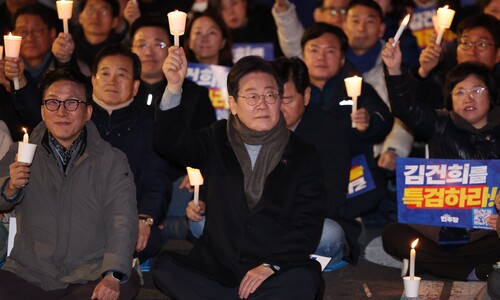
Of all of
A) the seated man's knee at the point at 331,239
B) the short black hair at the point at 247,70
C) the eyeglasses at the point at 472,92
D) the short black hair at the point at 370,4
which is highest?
the short black hair at the point at 370,4

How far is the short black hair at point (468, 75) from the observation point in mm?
7035

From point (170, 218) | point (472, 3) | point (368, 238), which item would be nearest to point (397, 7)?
point (472, 3)

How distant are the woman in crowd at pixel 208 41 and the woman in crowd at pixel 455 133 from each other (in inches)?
77.7

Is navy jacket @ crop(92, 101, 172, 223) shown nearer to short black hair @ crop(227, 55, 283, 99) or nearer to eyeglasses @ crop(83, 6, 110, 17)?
short black hair @ crop(227, 55, 283, 99)

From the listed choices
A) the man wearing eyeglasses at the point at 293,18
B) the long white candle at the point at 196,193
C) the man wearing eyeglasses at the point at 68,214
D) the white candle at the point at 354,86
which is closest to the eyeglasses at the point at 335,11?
the man wearing eyeglasses at the point at 293,18

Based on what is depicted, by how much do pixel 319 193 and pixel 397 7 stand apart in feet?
13.6

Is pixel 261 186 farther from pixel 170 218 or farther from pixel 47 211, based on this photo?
pixel 170 218

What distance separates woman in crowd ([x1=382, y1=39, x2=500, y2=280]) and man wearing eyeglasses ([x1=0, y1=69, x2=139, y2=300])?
1843mm

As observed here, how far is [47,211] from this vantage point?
6113mm

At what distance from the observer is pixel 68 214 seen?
6.11 metres

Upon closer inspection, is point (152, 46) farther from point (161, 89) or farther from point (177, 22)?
point (177, 22)

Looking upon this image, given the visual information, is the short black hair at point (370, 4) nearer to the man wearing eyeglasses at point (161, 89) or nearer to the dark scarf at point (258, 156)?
the man wearing eyeglasses at point (161, 89)

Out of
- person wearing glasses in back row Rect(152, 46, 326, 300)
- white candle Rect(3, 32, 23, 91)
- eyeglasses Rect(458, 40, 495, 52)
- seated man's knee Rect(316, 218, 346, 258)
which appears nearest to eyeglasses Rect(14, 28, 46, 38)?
white candle Rect(3, 32, 23, 91)

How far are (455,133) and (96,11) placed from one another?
3.38 meters
